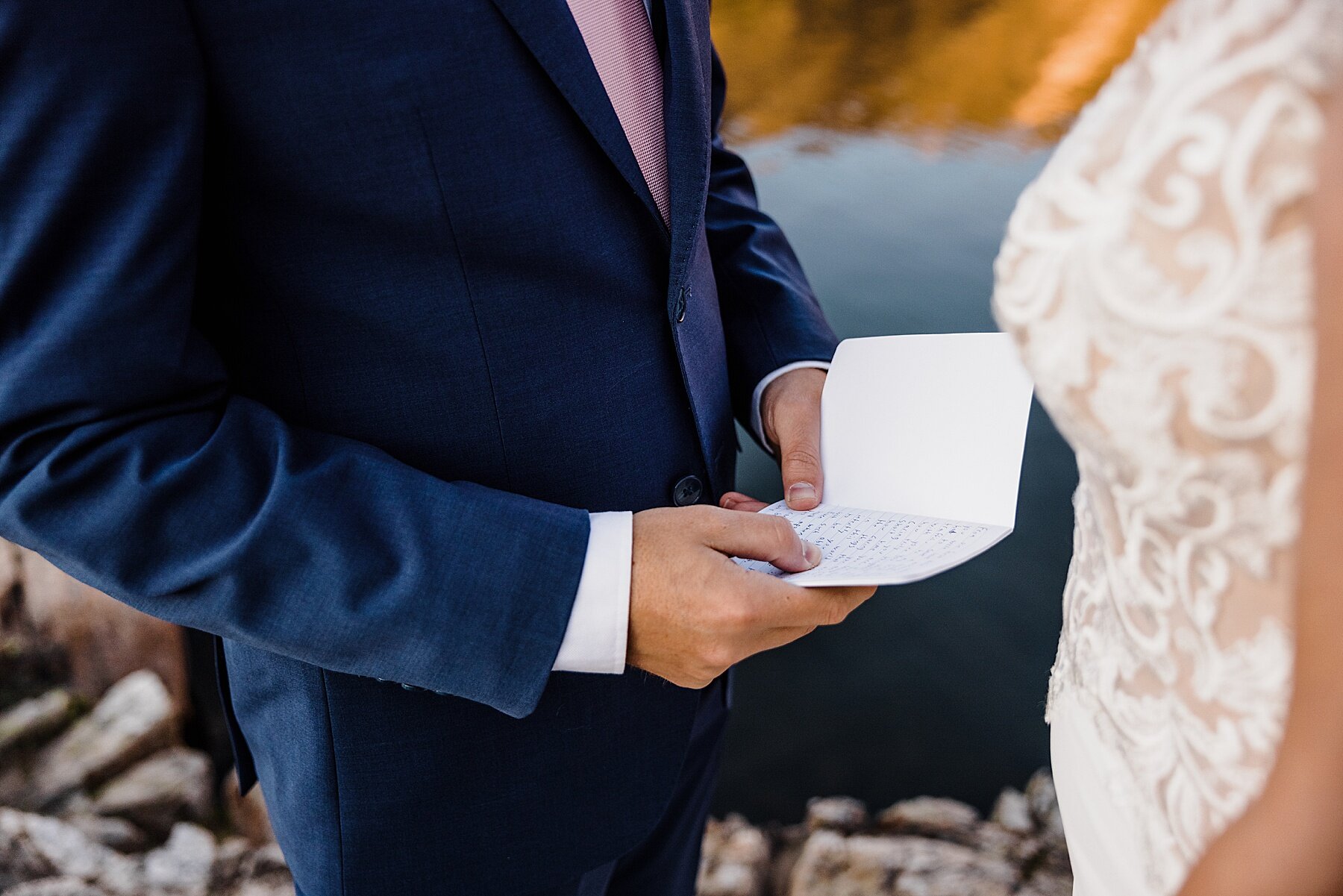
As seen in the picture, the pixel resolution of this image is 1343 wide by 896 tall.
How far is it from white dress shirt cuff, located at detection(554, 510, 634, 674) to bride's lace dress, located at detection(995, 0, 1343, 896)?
0.38m

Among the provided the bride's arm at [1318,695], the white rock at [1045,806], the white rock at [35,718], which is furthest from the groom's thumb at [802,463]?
the white rock at [35,718]

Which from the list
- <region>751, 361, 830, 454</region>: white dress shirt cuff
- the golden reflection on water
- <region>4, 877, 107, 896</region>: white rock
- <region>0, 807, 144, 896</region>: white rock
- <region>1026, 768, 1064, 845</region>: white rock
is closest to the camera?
<region>751, 361, 830, 454</region>: white dress shirt cuff

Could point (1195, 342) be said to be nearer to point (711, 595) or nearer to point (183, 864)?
point (711, 595)

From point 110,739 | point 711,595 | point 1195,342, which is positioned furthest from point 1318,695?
point 110,739

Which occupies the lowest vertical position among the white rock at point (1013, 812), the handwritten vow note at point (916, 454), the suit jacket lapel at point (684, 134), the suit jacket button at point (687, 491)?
the white rock at point (1013, 812)

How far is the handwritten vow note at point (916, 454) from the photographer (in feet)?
2.66

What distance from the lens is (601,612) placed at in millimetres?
753

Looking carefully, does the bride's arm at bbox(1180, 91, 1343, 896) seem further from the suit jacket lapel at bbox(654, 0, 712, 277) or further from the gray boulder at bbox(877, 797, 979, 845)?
the gray boulder at bbox(877, 797, 979, 845)

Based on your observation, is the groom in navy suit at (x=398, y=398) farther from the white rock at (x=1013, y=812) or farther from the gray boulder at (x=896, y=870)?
the white rock at (x=1013, y=812)

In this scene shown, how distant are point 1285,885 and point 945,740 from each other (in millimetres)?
2179

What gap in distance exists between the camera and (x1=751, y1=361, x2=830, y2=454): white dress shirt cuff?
1.14m

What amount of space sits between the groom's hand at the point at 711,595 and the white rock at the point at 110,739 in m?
1.97

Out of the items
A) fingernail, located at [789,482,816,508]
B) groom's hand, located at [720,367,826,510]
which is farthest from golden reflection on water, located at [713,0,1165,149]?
fingernail, located at [789,482,816,508]

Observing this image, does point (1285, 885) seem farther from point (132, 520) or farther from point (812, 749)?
point (812, 749)
